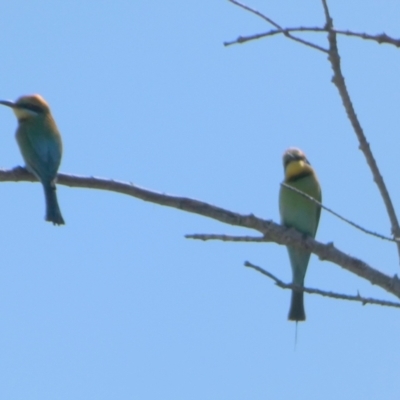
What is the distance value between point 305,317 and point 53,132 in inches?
61.1

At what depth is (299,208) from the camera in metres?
4.31

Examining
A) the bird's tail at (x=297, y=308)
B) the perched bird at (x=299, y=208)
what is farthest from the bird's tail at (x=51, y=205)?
the bird's tail at (x=297, y=308)

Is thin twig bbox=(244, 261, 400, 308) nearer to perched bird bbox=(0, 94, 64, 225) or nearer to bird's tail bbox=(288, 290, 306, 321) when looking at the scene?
perched bird bbox=(0, 94, 64, 225)

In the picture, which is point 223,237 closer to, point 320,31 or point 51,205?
point 320,31

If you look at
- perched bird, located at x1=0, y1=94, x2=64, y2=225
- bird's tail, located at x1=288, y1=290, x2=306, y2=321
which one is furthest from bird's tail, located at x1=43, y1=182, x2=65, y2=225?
bird's tail, located at x1=288, y1=290, x2=306, y2=321

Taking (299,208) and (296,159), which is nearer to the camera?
(299,208)

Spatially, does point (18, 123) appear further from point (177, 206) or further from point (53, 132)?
point (177, 206)

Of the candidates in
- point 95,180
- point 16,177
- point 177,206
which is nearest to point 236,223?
point 177,206

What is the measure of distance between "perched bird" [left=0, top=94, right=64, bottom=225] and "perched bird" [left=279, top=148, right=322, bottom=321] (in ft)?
3.78

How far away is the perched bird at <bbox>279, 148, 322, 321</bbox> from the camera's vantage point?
14.2 ft

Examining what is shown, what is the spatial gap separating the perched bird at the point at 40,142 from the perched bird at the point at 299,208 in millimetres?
1152

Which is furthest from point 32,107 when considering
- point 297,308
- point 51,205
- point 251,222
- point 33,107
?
point 251,222

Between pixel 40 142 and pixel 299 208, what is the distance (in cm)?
128

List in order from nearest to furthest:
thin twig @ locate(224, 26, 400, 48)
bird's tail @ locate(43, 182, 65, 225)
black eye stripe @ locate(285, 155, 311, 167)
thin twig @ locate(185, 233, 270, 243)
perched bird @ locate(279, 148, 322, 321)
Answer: thin twig @ locate(224, 26, 400, 48) → thin twig @ locate(185, 233, 270, 243) → bird's tail @ locate(43, 182, 65, 225) → perched bird @ locate(279, 148, 322, 321) → black eye stripe @ locate(285, 155, 311, 167)
